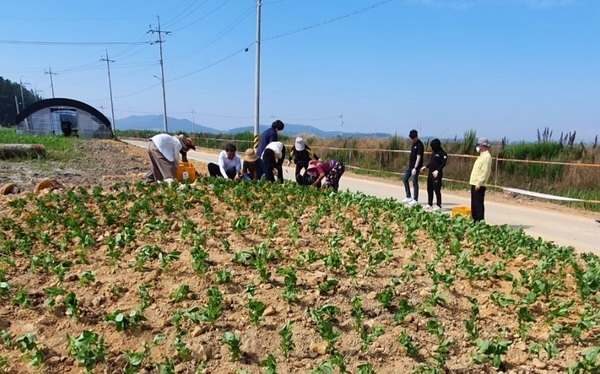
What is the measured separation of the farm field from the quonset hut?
163 ft

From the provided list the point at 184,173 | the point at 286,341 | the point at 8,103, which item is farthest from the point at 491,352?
the point at 8,103

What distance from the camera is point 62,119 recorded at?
5041 cm

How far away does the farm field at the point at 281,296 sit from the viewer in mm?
2912

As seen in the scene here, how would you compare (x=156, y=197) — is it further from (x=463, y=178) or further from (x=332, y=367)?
(x=463, y=178)

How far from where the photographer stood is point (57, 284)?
150 inches

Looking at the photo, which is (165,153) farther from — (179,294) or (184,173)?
(179,294)

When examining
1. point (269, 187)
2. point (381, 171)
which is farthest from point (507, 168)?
point (269, 187)

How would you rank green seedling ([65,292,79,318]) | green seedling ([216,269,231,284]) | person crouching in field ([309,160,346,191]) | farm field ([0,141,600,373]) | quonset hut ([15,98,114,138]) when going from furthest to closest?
quonset hut ([15,98,114,138])
person crouching in field ([309,160,346,191])
green seedling ([216,269,231,284])
green seedling ([65,292,79,318])
farm field ([0,141,600,373])

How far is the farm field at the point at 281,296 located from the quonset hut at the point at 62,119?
49.6 meters

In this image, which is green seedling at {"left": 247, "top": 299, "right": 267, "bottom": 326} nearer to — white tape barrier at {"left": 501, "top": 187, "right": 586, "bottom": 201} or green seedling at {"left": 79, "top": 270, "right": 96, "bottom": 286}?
green seedling at {"left": 79, "top": 270, "right": 96, "bottom": 286}

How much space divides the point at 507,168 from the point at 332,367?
43.9ft

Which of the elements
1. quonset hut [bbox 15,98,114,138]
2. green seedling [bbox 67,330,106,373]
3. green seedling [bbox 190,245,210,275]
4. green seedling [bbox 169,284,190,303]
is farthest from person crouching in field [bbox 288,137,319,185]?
quonset hut [bbox 15,98,114,138]

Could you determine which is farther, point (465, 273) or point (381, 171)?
point (381, 171)

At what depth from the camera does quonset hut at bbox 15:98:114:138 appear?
4916 cm
